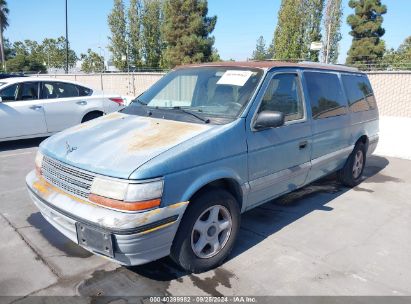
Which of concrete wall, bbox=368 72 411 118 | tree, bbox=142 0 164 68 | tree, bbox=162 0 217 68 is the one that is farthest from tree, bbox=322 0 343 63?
tree, bbox=142 0 164 68

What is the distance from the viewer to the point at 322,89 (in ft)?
15.0

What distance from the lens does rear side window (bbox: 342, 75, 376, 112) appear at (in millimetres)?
5273

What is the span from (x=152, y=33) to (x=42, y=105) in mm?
32177

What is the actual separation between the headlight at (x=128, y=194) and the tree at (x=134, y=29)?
3706 cm

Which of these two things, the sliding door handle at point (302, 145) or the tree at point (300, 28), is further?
the tree at point (300, 28)

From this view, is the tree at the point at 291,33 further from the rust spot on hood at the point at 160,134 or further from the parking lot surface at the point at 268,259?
the rust spot on hood at the point at 160,134

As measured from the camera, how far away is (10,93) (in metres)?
7.64

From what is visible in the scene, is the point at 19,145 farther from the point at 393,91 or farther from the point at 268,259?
the point at 393,91

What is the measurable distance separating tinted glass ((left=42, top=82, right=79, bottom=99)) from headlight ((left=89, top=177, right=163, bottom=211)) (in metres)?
6.38

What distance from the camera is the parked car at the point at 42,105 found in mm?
7566

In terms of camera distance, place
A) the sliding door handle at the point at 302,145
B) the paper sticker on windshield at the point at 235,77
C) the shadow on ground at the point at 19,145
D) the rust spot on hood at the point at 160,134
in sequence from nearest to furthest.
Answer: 1. the rust spot on hood at the point at 160,134
2. the paper sticker on windshield at the point at 235,77
3. the sliding door handle at the point at 302,145
4. the shadow on ground at the point at 19,145

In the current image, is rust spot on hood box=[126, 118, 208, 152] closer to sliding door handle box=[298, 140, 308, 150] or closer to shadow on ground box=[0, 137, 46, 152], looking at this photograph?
sliding door handle box=[298, 140, 308, 150]

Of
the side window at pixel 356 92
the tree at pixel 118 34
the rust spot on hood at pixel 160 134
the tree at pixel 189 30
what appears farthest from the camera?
the tree at pixel 118 34

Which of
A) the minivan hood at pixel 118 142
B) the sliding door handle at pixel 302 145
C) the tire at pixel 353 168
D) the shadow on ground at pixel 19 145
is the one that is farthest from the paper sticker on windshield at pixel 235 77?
the shadow on ground at pixel 19 145
